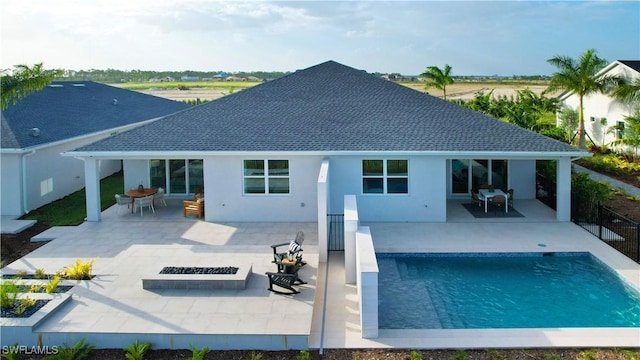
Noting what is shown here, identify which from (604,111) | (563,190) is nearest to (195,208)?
(563,190)

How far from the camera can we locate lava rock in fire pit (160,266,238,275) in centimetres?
1212

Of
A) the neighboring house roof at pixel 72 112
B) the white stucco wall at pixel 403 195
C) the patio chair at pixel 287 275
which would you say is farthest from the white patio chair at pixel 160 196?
the patio chair at pixel 287 275

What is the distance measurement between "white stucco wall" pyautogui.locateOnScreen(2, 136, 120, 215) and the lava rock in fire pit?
1043 cm

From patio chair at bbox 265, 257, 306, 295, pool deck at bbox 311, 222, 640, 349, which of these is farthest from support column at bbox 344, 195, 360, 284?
patio chair at bbox 265, 257, 306, 295

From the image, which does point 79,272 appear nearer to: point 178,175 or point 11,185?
point 11,185

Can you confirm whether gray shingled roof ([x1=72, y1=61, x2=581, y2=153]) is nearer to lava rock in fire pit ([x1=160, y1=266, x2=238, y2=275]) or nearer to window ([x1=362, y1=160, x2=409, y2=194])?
window ([x1=362, y1=160, x2=409, y2=194])

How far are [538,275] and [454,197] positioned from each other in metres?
7.88

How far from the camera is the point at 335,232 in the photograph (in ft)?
53.2

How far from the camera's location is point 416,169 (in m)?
18.0

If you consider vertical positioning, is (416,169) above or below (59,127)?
below

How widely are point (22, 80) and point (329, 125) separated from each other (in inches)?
386

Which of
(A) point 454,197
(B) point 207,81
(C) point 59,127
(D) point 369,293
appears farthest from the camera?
(B) point 207,81

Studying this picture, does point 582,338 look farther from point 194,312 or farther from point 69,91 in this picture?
point 69,91

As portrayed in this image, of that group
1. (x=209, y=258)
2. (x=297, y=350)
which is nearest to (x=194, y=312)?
(x=297, y=350)
